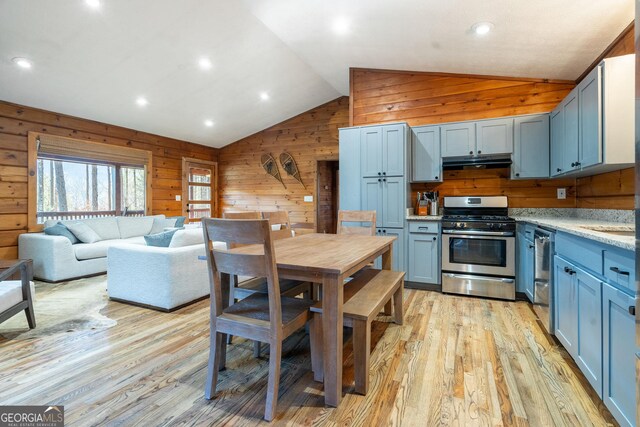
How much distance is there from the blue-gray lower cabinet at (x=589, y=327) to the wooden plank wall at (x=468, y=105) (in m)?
1.74

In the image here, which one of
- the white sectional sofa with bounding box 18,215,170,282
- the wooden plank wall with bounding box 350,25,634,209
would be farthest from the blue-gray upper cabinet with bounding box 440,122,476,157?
the white sectional sofa with bounding box 18,215,170,282

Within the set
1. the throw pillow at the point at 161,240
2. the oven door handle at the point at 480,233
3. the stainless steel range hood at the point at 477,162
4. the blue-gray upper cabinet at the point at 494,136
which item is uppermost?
the blue-gray upper cabinet at the point at 494,136

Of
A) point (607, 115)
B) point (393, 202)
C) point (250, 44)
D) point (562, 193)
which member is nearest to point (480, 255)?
point (393, 202)

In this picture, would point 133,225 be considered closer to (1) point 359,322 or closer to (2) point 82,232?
(2) point 82,232

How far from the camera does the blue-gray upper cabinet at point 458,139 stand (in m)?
3.75

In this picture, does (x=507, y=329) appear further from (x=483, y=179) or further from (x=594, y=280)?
(x=483, y=179)

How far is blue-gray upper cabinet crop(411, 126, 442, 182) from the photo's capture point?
12.9ft

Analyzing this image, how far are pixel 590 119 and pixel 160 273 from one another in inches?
152

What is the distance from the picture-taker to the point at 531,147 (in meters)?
3.52

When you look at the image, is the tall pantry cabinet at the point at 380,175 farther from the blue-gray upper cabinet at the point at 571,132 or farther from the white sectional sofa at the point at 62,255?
the white sectional sofa at the point at 62,255

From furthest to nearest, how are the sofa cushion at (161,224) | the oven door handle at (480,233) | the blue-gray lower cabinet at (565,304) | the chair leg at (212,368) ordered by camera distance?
1. the sofa cushion at (161,224)
2. the oven door handle at (480,233)
3. the blue-gray lower cabinet at (565,304)
4. the chair leg at (212,368)

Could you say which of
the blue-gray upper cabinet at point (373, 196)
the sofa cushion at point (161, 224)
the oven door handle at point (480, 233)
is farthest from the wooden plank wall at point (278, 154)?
the oven door handle at point (480, 233)

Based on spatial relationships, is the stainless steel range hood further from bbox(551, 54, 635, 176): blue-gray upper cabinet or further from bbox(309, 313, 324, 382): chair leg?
bbox(309, 313, 324, 382): chair leg

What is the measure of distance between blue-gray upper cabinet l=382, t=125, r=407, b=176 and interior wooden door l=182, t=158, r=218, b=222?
4.65 metres
